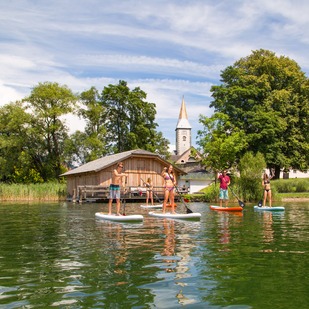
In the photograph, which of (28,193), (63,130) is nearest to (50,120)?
(63,130)

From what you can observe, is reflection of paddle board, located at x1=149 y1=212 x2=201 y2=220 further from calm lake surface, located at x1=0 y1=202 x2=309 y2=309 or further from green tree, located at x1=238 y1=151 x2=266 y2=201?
green tree, located at x1=238 y1=151 x2=266 y2=201

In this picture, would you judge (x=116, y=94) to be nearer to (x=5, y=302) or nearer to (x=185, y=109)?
(x=5, y=302)

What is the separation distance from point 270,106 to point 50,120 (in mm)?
30965

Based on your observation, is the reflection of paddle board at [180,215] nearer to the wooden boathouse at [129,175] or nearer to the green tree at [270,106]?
the wooden boathouse at [129,175]

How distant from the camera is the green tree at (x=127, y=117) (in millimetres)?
57031

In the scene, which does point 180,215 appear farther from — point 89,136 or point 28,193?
point 89,136

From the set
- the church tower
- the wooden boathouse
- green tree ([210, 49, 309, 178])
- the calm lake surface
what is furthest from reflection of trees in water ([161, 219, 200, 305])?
the church tower

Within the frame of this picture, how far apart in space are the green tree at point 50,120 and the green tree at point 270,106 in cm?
2170

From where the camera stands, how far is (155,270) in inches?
239

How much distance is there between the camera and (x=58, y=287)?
5.21 meters

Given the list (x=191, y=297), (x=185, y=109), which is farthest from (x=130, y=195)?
(x=185, y=109)

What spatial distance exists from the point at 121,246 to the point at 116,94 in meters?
49.8

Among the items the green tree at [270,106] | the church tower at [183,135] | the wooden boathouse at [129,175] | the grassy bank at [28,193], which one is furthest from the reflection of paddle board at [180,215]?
the church tower at [183,135]

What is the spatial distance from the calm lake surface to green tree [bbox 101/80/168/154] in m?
47.2
